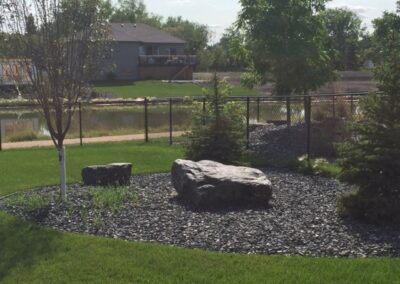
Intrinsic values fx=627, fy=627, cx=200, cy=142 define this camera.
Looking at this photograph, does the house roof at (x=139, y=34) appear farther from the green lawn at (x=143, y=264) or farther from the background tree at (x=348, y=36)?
the green lawn at (x=143, y=264)

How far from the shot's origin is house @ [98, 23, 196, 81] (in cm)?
6656

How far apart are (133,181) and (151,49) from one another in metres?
60.1

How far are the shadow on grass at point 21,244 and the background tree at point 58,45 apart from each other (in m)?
1.77

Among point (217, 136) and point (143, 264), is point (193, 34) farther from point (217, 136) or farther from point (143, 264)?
point (143, 264)

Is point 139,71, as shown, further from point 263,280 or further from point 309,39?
point 263,280

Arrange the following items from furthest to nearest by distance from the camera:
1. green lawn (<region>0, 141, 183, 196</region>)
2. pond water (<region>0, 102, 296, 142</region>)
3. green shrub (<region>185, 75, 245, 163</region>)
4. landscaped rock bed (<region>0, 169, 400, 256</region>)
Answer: pond water (<region>0, 102, 296, 142</region>) → green lawn (<region>0, 141, 183, 196</region>) → green shrub (<region>185, 75, 245, 163</region>) → landscaped rock bed (<region>0, 169, 400, 256</region>)

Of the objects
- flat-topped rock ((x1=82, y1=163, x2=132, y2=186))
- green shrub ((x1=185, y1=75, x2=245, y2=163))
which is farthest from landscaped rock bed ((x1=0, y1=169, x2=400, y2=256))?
green shrub ((x1=185, y1=75, x2=245, y2=163))

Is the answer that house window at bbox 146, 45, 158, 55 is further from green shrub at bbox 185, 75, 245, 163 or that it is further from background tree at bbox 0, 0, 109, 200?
background tree at bbox 0, 0, 109, 200

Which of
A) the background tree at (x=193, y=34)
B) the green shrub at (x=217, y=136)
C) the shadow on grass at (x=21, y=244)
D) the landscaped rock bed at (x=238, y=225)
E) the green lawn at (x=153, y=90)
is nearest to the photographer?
the shadow on grass at (x=21, y=244)

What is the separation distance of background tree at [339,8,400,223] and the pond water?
13806mm

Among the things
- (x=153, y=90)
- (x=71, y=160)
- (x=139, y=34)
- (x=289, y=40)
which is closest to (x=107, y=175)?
(x=71, y=160)

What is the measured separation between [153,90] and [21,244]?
156ft

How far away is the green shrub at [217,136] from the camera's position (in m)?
11.5

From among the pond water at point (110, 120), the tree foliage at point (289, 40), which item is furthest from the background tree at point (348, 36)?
the tree foliage at point (289, 40)
